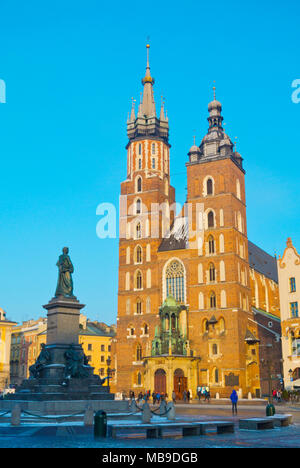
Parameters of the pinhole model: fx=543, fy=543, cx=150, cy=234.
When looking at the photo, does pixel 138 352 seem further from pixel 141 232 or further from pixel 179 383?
pixel 141 232

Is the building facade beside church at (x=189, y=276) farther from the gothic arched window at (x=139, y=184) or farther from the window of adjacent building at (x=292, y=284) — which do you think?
the window of adjacent building at (x=292, y=284)

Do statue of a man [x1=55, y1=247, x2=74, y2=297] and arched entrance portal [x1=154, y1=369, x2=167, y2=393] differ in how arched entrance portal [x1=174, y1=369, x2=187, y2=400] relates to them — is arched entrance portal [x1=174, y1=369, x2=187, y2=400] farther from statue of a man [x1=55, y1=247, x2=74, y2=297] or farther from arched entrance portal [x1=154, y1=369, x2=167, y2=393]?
statue of a man [x1=55, y1=247, x2=74, y2=297]

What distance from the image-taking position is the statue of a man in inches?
1005

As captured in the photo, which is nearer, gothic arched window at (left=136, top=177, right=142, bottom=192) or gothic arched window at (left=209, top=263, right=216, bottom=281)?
gothic arched window at (left=209, top=263, right=216, bottom=281)

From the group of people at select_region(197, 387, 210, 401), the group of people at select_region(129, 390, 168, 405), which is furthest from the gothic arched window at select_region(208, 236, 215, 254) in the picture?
the group of people at select_region(129, 390, 168, 405)

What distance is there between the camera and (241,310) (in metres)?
55.3

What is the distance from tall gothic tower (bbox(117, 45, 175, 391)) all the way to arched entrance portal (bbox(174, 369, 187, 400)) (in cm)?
474

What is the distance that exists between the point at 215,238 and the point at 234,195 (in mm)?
5578

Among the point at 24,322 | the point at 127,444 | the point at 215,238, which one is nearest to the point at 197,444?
the point at 127,444

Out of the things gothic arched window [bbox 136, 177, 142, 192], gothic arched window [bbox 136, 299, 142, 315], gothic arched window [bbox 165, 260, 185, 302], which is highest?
gothic arched window [bbox 136, 177, 142, 192]

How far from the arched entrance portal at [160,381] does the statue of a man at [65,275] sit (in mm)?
29910

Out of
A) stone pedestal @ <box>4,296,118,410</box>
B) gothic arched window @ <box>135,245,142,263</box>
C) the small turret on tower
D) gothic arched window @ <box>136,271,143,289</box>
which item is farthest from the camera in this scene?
the small turret on tower

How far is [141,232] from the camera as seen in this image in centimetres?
6169

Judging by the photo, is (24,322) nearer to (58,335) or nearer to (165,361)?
(165,361)
